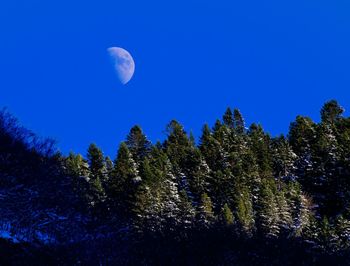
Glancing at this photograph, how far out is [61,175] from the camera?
1310 inches

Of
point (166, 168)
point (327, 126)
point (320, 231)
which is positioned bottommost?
point (320, 231)

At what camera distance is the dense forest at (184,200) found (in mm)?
25281

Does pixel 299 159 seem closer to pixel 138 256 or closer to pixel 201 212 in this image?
pixel 201 212

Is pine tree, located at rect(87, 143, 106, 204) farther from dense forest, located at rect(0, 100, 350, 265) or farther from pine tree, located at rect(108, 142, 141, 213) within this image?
pine tree, located at rect(108, 142, 141, 213)

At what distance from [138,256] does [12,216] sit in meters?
7.43

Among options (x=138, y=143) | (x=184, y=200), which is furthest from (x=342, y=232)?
(x=138, y=143)

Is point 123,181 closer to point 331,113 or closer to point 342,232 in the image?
point 342,232

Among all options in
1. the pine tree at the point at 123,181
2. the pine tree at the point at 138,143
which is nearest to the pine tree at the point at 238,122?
the pine tree at the point at 138,143

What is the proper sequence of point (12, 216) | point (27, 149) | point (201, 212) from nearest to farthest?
point (12, 216) < point (27, 149) < point (201, 212)

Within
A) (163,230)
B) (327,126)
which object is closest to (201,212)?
(163,230)

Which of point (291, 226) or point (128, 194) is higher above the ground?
point (128, 194)

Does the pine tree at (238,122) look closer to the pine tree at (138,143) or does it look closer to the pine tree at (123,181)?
the pine tree at (138,143)

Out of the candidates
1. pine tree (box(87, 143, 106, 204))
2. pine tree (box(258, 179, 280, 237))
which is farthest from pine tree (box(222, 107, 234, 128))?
pine tree (box(258, 179, 280, 237))

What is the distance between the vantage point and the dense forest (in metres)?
25.3
